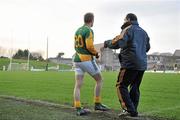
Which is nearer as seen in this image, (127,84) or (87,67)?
(127,84)

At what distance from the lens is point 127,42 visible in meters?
8.54

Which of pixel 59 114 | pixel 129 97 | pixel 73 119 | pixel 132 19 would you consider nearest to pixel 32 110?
pixel 59 114

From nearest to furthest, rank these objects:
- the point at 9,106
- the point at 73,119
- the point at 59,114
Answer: the point at 73,119 < the point at 59,114 < the point at 9,106

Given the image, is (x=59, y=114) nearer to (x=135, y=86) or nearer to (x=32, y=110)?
(x=32, y=110)

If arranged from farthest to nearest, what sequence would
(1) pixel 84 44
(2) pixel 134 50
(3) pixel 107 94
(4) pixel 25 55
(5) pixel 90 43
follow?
1. (4) pixel 25 55
2. (3) pixel 107 94
3. (1) pixel 84 44
4. (5) pixel 90 43
5. (2) pixel 134 50

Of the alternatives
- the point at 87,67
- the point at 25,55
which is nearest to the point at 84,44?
the point at 87,67

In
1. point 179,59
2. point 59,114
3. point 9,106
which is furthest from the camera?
point 179,59

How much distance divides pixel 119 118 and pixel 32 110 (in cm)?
201

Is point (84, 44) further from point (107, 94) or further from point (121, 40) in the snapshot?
point (107, 94)

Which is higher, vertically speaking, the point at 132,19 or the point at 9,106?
the point at 132,19

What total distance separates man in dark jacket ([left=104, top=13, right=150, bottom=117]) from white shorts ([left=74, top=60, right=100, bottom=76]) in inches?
22.6

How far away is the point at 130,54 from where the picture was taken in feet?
28.2

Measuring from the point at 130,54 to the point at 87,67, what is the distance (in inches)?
40.7

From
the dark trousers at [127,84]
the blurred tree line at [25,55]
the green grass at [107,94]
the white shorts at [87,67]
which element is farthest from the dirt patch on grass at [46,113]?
the blurred tree line at [25,55]
